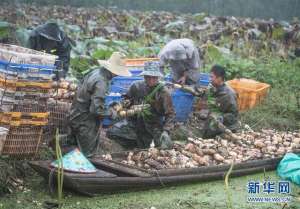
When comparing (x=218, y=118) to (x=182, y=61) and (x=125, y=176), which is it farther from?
(x=125, y=176)

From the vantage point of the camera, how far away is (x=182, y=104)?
921 cm

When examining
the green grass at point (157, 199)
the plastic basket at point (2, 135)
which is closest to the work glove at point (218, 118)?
the green grass at point (157, 199)

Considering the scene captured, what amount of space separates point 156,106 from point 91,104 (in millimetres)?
1334

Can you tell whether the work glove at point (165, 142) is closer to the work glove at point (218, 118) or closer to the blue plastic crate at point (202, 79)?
the work glove at point (218, 118)

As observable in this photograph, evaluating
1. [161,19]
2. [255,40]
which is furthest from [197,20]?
[255,40]

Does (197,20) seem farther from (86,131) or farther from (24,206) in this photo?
(24,206)

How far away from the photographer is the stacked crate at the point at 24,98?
6262 mm

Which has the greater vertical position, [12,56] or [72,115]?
[12,56]

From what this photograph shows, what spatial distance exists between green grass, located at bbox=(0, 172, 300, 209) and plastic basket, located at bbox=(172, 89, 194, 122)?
235cm

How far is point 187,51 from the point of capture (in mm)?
9680

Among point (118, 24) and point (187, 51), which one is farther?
point (118, 24)

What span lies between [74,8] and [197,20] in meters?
4.42

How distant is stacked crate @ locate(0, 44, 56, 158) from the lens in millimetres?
6262

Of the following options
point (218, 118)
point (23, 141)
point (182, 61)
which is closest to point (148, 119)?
point (218, 118)
